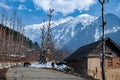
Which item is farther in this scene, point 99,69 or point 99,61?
point 99,69

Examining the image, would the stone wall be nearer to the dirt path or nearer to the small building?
the small building

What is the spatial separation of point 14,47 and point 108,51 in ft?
232

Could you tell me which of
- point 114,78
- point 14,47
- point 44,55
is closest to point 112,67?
point 114,78

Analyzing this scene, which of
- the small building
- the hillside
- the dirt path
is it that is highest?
the hillside

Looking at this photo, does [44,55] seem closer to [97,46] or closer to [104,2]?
[97,46]

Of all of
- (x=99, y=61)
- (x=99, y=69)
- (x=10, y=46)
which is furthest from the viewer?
(x=10, y=46)

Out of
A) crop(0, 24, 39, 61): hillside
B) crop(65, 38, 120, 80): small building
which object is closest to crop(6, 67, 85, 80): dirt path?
crop(65, 38, 120, 80): small building

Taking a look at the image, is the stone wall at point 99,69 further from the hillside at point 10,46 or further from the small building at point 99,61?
the hillside at point 10,46

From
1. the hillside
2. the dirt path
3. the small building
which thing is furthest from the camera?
the hillside

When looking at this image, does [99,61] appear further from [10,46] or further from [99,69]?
[10,46]

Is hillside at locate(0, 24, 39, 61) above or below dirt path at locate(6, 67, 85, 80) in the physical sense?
above

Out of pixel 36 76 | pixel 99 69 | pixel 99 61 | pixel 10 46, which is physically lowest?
pixel 36 76

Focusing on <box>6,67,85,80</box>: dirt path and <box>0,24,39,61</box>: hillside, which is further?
<box>0,24,39,61</box>: hillside

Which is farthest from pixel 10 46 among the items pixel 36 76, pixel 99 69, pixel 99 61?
pixel 36 76
